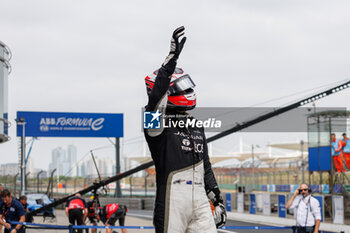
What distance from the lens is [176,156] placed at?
3.55 metres

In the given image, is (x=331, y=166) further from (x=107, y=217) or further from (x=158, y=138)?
(x=158, y=138)

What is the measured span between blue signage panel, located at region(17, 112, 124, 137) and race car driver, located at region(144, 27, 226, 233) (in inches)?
1100

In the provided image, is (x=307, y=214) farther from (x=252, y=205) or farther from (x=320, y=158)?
(x=252, y=205)

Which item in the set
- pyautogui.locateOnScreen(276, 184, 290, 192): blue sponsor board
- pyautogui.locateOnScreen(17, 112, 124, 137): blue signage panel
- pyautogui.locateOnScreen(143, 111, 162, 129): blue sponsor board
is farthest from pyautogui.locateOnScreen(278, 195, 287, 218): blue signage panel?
pyautogui.locateOnScreen(143, 111, 162, 129): blue sponsor board

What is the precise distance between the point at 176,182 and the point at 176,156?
170 mm

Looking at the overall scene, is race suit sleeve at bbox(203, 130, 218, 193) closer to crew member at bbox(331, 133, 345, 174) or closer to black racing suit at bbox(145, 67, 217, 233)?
black racing suit at bbox(145, 67, 217, 233)

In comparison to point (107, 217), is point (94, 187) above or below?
above

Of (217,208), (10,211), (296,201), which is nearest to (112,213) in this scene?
(10,211)

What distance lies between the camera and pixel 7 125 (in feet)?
52.2

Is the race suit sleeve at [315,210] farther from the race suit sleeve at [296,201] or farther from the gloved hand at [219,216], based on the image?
Result: the gloved hand at [219,216]

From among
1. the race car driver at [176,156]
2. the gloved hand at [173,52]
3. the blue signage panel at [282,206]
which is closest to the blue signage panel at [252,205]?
the blue signage panel at [282,206]

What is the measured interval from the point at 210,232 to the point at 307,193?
6.93m

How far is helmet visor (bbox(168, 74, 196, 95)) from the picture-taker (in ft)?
11.8

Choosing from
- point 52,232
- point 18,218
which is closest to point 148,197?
point 52,232
